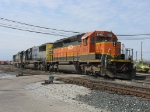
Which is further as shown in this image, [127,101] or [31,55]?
[31,55]

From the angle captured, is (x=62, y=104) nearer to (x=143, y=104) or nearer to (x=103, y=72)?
(x=143, y=104)

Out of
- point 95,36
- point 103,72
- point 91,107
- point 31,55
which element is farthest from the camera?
point 31,55

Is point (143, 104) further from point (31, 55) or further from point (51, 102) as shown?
point (31, 55)

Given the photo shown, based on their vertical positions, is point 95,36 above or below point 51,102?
above

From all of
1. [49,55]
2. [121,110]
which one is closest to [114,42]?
[121,110]

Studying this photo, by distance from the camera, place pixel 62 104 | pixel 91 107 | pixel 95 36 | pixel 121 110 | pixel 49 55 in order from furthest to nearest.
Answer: pixel 49 55 < pixel 95 36 < pixel 62 104 < pixel 91 107 < pixel 121 110

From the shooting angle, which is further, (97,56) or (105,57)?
(97,56)

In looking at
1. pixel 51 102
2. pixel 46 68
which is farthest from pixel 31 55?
pixel 51 102

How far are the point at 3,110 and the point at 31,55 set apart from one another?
1178 inches

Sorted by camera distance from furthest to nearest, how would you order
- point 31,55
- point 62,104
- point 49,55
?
1. point 31,55
2. point 49,55
3. point 62,104

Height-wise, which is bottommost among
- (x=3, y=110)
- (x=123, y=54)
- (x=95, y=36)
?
(x=3, y=110)

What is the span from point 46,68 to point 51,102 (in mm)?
20247

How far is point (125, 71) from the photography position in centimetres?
1672

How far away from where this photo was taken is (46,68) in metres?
28.3
